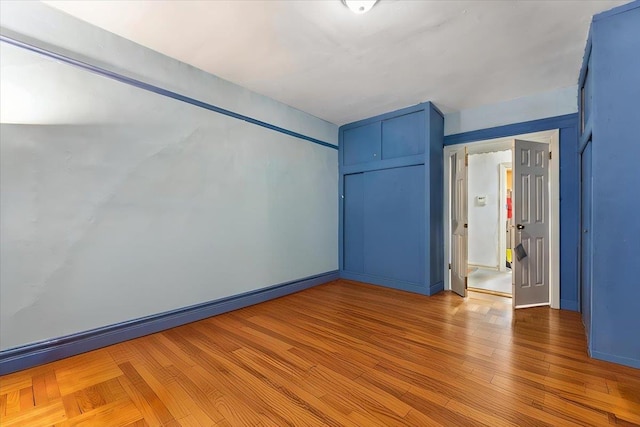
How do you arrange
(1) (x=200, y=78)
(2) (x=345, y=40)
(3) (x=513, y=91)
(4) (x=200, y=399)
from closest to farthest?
(4) (x=200, y=399), (2) (x=345, y=40), (1) (x=200, y=78), (3) (x=513, y=91)

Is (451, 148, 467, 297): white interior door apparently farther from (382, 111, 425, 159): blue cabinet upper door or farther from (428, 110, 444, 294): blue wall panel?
(382, 111, 425, 159): blue cabinet upper door

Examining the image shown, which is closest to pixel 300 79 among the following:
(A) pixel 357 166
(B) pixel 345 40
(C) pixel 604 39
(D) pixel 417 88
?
→ (B) pixel 345 40

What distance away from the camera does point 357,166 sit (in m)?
4.91

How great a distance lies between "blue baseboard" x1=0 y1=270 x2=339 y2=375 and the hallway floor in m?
3.55

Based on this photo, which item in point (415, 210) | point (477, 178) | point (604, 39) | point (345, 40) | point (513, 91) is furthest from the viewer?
point (477, 178)

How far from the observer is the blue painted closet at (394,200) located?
4.12m

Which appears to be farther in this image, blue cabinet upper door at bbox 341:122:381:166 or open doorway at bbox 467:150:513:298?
open doorway at bbox 467:150:513:298

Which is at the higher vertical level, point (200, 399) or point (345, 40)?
point (345, 40)

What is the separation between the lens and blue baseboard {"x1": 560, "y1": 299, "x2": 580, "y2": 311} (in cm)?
342

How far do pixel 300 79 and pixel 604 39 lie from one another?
286 cm

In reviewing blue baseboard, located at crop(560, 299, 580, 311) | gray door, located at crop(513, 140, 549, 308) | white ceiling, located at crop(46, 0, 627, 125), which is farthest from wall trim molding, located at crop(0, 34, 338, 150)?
blue baseboard, located at crop(560, 299, 580, 311)

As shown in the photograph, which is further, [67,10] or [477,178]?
[477,178]

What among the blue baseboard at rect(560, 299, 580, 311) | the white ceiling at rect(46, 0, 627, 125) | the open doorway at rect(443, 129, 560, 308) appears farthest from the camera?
the open doorway at rect(443, 129, 560, 308)

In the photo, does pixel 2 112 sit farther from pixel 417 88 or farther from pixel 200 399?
pixel 417 88
